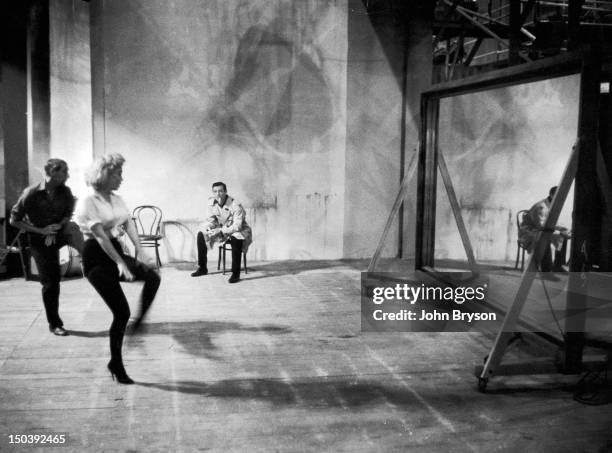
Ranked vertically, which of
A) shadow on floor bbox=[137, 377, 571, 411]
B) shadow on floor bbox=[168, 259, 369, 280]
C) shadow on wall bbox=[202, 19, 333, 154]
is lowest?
shadow on floor bbox=[137, 377, 571, 411]

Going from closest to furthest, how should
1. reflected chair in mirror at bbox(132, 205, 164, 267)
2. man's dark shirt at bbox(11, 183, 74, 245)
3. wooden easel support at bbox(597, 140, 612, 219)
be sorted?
1. wooden easel support at bbox(597, 140, 612, 219)
2. man's dark shirt at bbox(11, 183, 74, 245)
3. reflected chair in mirror at bbox(132, 205, 164, 267)

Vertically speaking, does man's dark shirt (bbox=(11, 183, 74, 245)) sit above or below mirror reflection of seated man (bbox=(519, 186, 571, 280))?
above

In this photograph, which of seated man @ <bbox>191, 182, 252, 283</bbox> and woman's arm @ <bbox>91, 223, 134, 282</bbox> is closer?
woman's arm @ <bbox>91, 223, 134, 282</bbox>

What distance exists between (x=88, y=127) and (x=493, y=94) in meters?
5.85

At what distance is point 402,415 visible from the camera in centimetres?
363

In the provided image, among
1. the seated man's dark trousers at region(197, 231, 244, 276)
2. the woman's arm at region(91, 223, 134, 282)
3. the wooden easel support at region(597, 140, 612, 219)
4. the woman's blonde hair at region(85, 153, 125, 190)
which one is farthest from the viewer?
the seated man's dark trousers at region(197, 231, 244, 276)

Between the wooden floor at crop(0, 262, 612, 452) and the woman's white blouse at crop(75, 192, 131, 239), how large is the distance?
1.05m

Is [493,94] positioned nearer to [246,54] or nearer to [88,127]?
[246,54]

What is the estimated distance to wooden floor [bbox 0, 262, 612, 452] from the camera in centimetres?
332

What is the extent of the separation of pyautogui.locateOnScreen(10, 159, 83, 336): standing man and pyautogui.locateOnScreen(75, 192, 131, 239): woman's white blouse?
1.31m

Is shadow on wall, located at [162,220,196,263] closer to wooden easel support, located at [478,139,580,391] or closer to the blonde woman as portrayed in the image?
the blonde woman

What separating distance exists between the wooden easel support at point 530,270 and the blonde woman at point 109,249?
2.28m

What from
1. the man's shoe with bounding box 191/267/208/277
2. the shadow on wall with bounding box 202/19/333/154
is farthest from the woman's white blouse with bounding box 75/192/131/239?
the shadow on wall with bounding box 202/19/333/154

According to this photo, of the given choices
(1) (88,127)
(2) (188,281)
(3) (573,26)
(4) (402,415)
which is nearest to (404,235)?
(2) (188,281)
